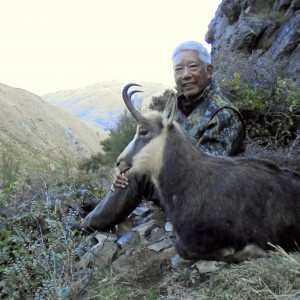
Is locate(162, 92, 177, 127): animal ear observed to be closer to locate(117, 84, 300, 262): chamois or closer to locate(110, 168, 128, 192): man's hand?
locate(117, 84, 300, 262): chamois

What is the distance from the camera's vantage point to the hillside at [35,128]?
139 feet

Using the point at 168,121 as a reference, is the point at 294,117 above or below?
below

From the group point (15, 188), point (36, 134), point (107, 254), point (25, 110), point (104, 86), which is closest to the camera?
point (107, 254)

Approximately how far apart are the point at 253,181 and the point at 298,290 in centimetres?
100

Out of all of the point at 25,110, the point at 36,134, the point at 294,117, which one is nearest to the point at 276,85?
the point at 294,117

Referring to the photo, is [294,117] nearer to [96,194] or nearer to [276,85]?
[276,85]

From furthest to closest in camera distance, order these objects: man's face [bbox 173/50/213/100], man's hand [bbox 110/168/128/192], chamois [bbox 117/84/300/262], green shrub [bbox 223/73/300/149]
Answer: green shrub [bbox 223/73/300/149], man's face [bbox 173/50/213/100], man's hand [bbox 110/168/128/192], chamois [bbox 117/84/300/262]

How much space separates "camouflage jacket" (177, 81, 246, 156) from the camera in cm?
395

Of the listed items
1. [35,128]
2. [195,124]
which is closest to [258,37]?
[195,124]

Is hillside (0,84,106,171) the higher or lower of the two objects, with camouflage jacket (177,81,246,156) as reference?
lower

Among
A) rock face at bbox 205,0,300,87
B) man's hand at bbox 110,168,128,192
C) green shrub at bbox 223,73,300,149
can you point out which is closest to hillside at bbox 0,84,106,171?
rock face at bbox 205,0,300,87

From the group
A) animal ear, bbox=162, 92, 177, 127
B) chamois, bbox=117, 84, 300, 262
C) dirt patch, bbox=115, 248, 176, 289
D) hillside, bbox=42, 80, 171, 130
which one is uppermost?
animal ear, bbox=162, 92, 177, 127

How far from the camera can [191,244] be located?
312 centimetres

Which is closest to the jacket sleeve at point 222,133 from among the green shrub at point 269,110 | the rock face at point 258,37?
the green shrub at point 269,110
